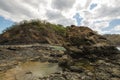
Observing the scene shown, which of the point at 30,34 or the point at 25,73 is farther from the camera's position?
the point at 30,34

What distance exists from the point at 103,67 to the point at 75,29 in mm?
14910

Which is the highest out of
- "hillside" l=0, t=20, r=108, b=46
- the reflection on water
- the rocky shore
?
"hillside" l=0, t=20, r=108, b=46

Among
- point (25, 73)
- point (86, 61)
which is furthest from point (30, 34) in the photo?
point (25, 73)

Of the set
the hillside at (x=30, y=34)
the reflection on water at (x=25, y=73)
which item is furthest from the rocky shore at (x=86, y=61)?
the hillside at (x=30, y=34)

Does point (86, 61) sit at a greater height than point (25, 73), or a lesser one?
greater

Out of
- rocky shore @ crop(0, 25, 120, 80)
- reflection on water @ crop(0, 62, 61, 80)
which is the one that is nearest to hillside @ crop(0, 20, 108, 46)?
rocky shore @ crop(0, 25, 120, 80)

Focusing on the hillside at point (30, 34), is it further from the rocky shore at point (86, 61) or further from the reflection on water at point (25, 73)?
the reflection on water at point (25, 73)

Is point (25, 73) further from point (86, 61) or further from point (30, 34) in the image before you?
point (30, 34)

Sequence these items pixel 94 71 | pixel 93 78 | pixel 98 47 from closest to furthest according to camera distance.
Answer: pixel 93 78, pixel 94 71, pixel 98 47

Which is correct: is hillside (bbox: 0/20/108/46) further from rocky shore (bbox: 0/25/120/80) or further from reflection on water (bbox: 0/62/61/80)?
reflection on water (bbox: 0/62/61/80)

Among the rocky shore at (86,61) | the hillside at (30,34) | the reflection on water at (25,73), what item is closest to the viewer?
the rocky shore at (86,61)

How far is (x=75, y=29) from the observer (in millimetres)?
39219

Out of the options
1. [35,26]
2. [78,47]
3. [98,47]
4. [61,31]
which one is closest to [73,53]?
[78,47]

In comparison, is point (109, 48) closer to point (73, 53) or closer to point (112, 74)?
point (73, 53)
